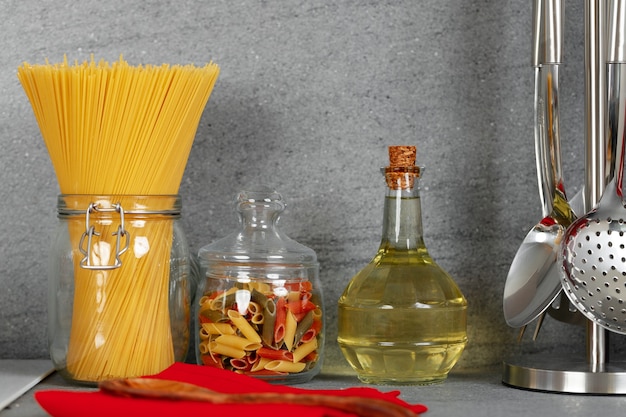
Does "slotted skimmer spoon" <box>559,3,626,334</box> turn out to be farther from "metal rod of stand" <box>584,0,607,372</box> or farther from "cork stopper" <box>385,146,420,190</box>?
"cork stopper" <box>385,146,420,190</box>

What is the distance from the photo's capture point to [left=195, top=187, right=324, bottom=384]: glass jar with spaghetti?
0.75 meters

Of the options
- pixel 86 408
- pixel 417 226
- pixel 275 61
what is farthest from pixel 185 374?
pixel 275 61

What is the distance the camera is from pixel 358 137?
2.91 ft

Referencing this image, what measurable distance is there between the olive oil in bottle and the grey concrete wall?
96 mm

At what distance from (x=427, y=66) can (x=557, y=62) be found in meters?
0.15

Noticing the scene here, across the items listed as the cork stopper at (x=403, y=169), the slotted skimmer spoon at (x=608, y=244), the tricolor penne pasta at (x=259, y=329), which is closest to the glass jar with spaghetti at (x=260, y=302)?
the tricolor penne pasta at (x=259, y=329)

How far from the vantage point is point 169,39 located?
897 millimetres

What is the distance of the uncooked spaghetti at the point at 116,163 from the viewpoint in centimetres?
73

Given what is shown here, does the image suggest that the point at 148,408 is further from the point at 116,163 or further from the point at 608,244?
the point at 608,244

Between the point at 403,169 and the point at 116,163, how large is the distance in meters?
0.25

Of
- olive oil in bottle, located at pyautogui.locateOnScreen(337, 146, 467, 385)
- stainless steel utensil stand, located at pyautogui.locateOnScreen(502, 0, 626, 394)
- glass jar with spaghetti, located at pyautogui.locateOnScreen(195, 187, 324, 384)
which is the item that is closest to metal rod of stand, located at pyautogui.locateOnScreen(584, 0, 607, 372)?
stainless steel utensil stand, located at pyautogui.locateOnScreen(502, 0, 626, 394)

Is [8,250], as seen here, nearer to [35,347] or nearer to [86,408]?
[35,347]

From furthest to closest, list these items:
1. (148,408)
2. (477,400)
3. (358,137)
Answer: (358,137), (477,400), (148,408)

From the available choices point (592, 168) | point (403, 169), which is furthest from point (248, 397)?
point (592, 168)
